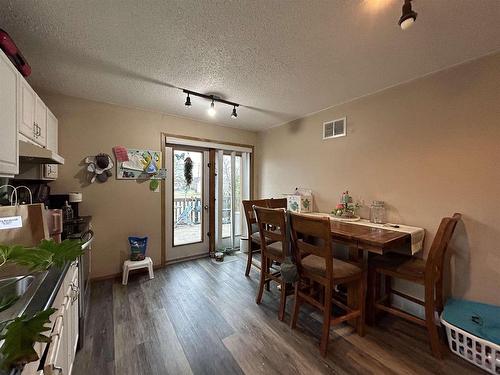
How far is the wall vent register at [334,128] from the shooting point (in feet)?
8.69

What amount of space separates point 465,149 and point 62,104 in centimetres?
413

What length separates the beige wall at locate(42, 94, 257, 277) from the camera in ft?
8.05

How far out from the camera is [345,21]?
1.32m

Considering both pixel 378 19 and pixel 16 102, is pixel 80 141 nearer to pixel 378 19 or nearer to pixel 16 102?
pixel 16 102

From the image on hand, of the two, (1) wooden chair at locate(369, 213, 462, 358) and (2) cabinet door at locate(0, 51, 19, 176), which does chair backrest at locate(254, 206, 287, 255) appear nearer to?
(1) wooden chair at locate(369, 213, 462, 358)

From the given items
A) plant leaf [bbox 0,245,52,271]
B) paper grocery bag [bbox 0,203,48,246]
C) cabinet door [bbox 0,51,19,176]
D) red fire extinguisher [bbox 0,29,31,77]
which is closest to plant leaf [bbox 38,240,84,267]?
plant leaf [bbox 0,245,52,271]

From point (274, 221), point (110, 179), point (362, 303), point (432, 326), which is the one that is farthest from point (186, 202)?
point (432, 326)

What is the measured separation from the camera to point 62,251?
73cm

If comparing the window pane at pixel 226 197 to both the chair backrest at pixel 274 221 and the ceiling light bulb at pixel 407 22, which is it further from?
the ceiling light bulb at pixel 407 22

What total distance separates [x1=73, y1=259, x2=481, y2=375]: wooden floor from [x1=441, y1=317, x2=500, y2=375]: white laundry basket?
6 cm

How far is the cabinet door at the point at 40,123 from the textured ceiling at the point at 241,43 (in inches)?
13.8

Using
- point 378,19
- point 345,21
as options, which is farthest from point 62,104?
point 378,19

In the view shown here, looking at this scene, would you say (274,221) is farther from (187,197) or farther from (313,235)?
(187,197)

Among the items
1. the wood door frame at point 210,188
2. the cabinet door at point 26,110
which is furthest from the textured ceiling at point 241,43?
the wood door frame at point 210,188
